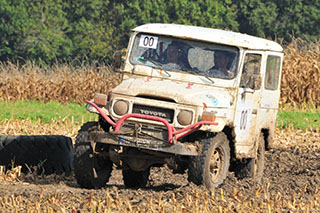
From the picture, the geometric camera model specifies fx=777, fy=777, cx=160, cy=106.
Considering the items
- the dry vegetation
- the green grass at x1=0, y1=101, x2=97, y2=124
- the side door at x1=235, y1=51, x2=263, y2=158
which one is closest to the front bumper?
the side door at x1=235, y1=51, x2=263, y2=158

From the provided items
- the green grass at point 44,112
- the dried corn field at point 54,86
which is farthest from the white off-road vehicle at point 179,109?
the dried corn field at point 54,86

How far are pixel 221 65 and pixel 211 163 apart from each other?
1.57 m

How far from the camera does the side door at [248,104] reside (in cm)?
1099

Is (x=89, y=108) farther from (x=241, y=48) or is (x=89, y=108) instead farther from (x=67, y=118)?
(x=67, y=118)

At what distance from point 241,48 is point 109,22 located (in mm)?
55328

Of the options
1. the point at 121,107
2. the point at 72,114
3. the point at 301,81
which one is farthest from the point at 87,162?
the point at 301,81

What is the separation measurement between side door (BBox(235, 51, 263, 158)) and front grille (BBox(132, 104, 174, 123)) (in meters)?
1.31

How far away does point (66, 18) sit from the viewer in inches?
2670

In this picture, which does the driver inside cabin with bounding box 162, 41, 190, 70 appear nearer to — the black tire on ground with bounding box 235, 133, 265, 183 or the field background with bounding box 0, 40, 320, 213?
the field background with bounding box 0, 40, 320, 213

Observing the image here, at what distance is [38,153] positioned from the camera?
1227cm

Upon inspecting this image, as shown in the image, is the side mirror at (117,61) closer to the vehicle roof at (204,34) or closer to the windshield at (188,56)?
the windshield at (188,56)

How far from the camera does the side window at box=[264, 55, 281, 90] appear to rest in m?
12.4

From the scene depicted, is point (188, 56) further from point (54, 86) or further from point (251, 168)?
point (54, 86)

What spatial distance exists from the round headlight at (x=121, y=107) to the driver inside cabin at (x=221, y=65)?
5.03 ft
